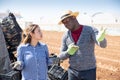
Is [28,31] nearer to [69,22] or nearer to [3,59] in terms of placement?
[69,22]

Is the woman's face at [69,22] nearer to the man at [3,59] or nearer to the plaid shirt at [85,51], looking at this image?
the plaid shirt at [85,51]

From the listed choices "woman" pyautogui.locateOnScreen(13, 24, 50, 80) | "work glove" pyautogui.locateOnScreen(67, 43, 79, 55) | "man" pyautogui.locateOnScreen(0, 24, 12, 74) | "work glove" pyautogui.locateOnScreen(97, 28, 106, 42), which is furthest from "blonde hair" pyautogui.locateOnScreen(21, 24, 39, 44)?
"man" pyautogui.locateOnScreen(0, 24, 12, 74)

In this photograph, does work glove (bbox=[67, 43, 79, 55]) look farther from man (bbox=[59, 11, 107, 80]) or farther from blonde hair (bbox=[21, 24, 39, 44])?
blonde hair (bbox=[21, 24, 39, 44])

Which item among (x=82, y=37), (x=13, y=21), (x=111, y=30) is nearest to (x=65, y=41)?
(x=82, y=37)

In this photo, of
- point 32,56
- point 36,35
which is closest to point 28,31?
→ point 36,35

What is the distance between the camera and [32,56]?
4289 mm

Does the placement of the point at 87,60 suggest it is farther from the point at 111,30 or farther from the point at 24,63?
the point at 111,30

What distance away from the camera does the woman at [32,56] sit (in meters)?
4.29

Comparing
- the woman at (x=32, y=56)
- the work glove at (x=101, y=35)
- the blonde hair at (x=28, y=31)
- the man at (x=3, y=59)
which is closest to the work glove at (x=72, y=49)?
the work glove at (x=101, y=35)

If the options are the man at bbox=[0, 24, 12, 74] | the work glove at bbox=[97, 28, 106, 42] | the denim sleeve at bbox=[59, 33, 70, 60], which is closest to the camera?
the work glove at bbox=[97, 28, 106, 42]

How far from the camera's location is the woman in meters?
4.29

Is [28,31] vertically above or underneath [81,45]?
above

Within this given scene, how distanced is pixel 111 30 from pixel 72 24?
28442 millimetres

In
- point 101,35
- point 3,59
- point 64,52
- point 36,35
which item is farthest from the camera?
point 3,59
